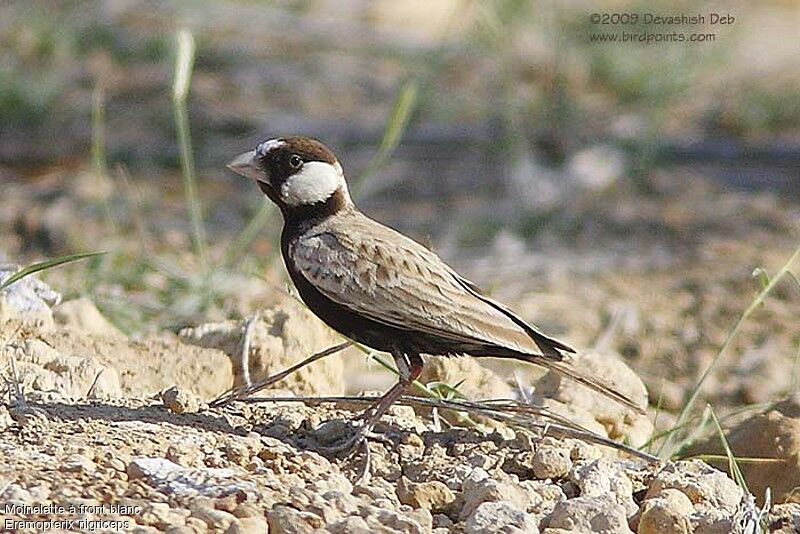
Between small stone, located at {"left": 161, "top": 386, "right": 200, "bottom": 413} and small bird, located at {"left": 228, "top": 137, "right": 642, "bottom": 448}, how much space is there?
17.2 inches

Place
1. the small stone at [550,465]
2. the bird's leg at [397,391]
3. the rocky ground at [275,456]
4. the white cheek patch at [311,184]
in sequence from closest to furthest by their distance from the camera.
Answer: the rocky ground at [275,456]
the small stone at [550,465]
the bird's leg at [397,391]
the white cheek patch at [311,184]

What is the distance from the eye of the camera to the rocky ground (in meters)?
3.28

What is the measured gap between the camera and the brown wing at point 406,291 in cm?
402

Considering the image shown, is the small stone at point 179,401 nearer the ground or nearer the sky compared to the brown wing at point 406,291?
nearer the ground

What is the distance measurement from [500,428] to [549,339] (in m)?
0.38

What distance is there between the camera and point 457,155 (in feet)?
29.8

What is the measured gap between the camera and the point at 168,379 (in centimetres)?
450

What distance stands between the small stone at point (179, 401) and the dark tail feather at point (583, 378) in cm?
89

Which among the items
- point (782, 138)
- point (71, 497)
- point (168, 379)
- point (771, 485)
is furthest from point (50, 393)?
point (782, 138)

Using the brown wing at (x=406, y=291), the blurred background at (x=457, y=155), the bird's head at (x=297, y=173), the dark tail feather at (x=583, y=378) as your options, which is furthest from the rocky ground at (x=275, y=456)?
the blurred background at (x=457, y=155)

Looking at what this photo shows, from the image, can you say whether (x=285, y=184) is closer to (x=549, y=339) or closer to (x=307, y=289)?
(x=307, y=289)

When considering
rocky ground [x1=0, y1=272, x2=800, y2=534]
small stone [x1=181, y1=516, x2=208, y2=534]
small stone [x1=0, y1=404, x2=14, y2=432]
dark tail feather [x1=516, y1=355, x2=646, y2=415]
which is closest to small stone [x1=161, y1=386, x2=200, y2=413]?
rocky ground [x1=0, y1=272, x2=800, y2=534]

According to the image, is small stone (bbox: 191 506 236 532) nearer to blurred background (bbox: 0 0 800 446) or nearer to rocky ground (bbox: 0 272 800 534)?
rocky ground (bbox: 0 272 800 534)

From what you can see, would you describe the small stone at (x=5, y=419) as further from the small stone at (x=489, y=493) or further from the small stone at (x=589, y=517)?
the small stone at (x=589, y=517)
